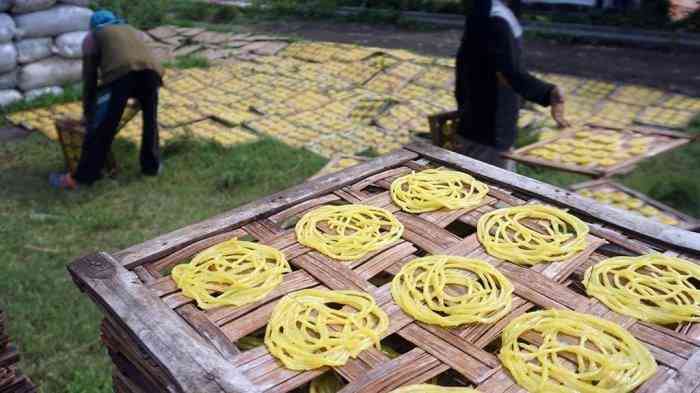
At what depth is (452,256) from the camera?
1866 millimetres

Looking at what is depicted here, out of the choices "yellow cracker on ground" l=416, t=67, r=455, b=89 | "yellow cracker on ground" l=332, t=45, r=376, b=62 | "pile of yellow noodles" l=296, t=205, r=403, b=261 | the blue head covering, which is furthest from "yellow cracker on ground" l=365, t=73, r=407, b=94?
"pile of yellow noodles" l=296, t=205, r=403, b=261

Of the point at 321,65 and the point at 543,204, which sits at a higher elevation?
A: the point at 543,204

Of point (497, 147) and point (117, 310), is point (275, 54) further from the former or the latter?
point (117, 310)

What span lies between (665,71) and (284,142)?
554cm

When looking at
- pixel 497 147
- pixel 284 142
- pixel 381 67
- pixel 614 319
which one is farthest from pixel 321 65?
pixel 614 319

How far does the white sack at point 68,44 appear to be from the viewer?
303 inches

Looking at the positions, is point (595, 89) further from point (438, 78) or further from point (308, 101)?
point (308, 101)

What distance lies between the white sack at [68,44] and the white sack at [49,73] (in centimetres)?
16

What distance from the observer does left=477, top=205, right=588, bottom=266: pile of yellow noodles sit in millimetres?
1867

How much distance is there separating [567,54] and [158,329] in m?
9.31

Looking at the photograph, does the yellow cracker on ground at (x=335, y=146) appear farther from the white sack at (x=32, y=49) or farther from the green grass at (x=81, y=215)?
the white sack at (x=32, y=49)

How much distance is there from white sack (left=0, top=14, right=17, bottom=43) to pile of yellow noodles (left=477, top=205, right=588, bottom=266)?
7001 mm

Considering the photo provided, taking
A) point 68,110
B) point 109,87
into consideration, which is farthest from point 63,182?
point 68,110

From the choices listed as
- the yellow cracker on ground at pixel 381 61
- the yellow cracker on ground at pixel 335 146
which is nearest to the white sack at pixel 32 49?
the yellow cracker on ground at pixel 335 146
